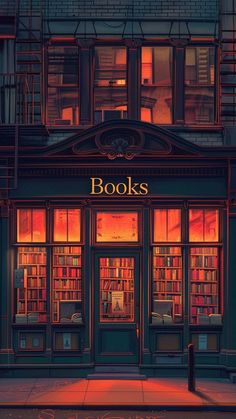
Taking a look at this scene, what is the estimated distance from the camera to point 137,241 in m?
16.0

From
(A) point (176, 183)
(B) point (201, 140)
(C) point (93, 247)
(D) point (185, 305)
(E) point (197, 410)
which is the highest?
(B) point (201, 140)

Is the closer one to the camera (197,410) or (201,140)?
(197,410)

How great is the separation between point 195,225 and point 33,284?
151 inches

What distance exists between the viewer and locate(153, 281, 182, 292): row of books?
631 inches

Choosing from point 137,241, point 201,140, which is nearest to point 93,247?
point 137,241

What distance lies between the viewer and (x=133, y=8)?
16.3 m

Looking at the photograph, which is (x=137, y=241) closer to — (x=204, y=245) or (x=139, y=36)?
(x=204, y=245)

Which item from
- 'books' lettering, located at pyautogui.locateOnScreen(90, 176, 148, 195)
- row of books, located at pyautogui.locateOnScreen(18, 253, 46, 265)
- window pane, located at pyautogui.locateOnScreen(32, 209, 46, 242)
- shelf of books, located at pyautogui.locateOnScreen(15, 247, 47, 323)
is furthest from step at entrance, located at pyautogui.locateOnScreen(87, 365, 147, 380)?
'books' lettering, located at pyautogui.locateOnScreen(90, 176, 148, 195)

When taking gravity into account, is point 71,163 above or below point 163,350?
above

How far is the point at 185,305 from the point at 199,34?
6057 millimetres

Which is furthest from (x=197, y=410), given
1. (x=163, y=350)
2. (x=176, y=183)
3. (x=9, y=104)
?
(x=9, y=104)

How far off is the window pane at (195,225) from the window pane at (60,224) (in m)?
2.80

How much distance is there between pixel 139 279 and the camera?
1600 cm

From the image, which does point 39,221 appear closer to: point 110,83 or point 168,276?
point 168,276
